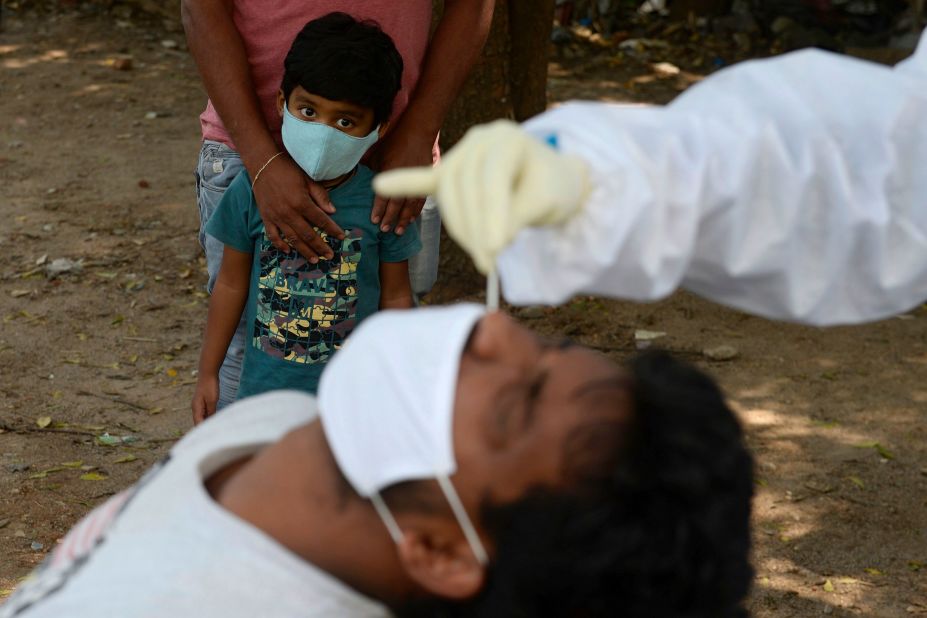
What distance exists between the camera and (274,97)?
3.08 meters

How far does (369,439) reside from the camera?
1.37m

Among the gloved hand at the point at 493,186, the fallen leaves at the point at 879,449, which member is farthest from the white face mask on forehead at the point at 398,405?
the fallen leaves at the point at 879,449

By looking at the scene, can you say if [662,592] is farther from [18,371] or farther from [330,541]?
[18,371]

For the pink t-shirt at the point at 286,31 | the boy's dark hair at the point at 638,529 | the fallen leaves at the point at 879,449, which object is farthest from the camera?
the fallen leaves at the point at 879,449

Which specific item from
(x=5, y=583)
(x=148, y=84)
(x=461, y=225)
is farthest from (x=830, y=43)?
(x=461, y=225)

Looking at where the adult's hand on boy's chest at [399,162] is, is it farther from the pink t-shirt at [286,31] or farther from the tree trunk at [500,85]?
the tree trunk at [500,85]

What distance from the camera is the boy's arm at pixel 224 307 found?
116 inches

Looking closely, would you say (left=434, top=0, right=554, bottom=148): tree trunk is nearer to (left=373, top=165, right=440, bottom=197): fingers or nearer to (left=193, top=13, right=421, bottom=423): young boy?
(left=193, top=13, right=421, bottom=423): young boy

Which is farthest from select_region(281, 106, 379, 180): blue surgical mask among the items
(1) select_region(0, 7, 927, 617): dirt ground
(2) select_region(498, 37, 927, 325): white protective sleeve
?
(1) select_region(0, 7, 927, 617): dirt ground

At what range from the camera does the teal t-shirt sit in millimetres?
2902

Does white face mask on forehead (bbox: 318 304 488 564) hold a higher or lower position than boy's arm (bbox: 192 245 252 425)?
higher

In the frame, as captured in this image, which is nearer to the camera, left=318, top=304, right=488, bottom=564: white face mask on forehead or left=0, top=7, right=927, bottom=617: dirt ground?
left=318, top=304, right=488, bottom=564: white face mask on forehead

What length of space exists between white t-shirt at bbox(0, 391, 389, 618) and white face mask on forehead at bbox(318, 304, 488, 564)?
0.13m

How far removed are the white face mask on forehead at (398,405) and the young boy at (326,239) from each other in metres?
1.46
